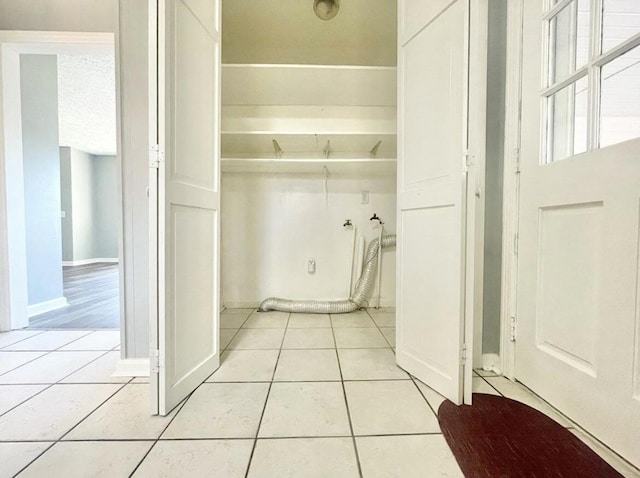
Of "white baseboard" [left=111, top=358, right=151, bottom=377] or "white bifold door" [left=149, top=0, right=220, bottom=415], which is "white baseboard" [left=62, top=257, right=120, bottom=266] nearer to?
"white baseboard" [left=111, top=358, right=151, bottom=377]

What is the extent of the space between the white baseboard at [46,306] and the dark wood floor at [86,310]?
55 mm

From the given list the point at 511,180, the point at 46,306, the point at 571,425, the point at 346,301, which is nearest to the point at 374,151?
the point at 511,180

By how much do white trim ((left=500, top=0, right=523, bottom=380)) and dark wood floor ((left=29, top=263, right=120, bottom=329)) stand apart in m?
2.75

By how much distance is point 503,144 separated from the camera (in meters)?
1.46

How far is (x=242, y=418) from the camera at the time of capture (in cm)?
112

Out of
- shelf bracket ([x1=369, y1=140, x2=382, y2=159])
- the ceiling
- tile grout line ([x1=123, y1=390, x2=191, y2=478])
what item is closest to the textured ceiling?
the ceiling

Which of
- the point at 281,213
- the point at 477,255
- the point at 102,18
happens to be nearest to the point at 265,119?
the point at 281,213

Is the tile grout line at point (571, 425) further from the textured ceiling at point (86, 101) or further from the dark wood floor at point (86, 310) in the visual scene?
the textured ceiling at point (86, 101)

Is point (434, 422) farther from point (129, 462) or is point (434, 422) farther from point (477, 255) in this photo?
point (129, 462)

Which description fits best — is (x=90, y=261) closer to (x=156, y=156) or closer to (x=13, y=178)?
(x=13, y=178)

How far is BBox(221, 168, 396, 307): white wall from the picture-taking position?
8.67 feet

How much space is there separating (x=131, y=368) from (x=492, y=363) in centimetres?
197

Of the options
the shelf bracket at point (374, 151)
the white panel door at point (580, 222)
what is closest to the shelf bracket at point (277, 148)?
the shelf bracket at point (374, 151)

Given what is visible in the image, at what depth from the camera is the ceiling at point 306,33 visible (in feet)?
7.31
